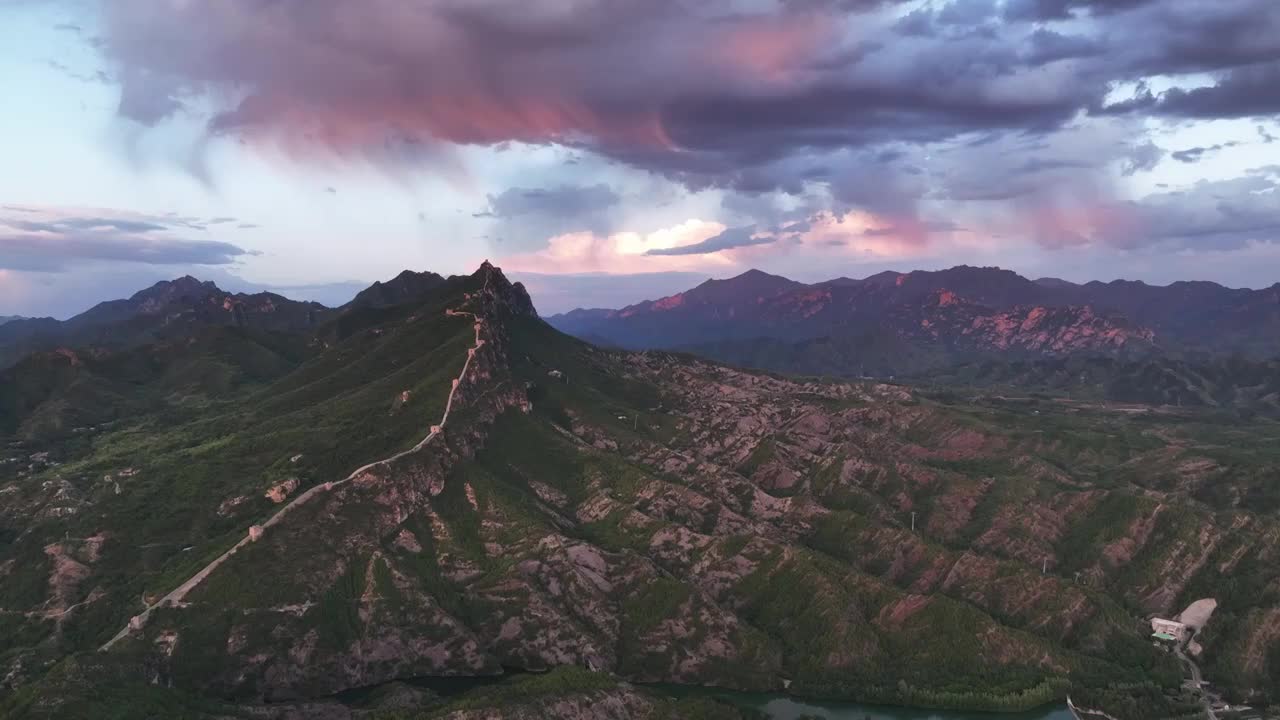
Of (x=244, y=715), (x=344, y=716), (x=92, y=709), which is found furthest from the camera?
(x=344, y=716)

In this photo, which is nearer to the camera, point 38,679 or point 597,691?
point 38,679

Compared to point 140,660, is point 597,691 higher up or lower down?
lower down

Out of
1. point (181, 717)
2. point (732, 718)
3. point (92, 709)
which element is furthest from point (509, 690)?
point (92, 709)

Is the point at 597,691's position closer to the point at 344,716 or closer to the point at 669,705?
the point at 669,705

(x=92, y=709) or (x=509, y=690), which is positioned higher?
(x=92, y=709)

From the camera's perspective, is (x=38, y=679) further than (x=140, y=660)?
No

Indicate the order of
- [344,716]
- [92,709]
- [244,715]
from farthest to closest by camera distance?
[344,716], [244,715], [92,709]

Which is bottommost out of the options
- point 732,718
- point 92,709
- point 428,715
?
point 732,718

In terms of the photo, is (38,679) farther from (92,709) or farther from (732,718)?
(732,718)

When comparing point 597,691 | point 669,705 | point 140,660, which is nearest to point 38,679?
point 140,660
